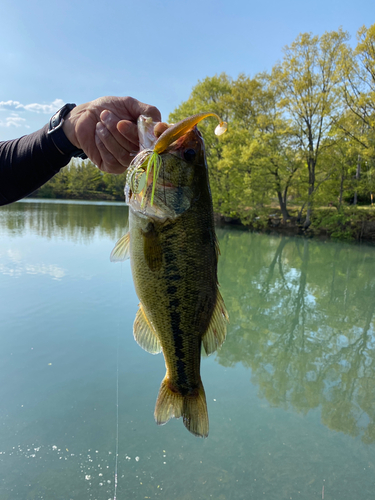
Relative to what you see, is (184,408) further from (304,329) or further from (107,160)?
(304,329)

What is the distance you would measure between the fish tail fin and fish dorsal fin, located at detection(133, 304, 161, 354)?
22cm

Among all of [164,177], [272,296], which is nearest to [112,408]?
[164,177]

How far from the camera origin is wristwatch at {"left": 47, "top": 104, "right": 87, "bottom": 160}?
6.52ft

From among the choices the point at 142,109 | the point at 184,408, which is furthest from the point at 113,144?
the point at 184,408

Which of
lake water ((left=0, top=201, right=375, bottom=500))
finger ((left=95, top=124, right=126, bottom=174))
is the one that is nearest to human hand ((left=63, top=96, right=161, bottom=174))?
finger ((left=95, top=124, right=126, bottom=174))

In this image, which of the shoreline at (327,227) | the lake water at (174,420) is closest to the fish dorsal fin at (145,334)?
the lake water at (174,420)

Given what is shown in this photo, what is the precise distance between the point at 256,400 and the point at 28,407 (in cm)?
293

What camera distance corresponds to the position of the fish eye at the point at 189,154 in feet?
4.97

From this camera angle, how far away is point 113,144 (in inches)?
67.7

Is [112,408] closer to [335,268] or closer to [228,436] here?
[228,436]

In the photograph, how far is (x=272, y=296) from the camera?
9.23 metres

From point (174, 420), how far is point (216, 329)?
8.99 ft

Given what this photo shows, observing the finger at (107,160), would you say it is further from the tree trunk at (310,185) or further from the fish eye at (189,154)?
the tree trunk at (310,185)

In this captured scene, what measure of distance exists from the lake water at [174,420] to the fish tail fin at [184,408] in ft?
5.65
